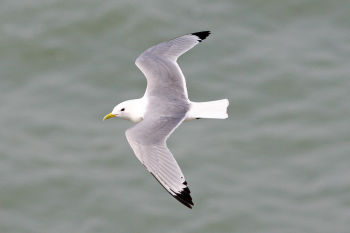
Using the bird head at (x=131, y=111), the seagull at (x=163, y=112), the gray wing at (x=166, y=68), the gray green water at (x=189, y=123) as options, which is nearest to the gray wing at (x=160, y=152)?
the seagull at (x=163, y=112)

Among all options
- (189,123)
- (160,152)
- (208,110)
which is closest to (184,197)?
(160,152)

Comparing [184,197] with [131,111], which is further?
[131,111]

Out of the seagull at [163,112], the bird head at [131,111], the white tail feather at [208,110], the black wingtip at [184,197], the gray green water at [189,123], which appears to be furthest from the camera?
the gray green water at [189,123]

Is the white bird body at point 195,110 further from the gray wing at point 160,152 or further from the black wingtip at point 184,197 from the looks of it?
the black wingtip at point 184,197

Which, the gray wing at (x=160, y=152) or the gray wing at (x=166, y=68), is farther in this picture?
the gray wing at (x=166, y=68)

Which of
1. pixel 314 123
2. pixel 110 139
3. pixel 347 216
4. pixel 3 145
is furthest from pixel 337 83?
pixel 3 145

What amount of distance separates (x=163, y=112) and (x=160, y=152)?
625mm

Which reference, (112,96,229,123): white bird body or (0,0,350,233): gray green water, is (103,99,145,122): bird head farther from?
(0,0,350,233): gray green water

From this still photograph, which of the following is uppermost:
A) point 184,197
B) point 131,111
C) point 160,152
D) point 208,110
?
point 131,111

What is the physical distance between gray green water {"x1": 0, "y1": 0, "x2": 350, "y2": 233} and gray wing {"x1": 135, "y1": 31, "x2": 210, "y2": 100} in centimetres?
126

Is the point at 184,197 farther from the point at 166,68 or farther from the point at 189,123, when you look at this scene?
the point at 189,123

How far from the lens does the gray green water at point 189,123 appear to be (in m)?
8.48

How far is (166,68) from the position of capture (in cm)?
790

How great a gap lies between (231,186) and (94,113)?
1791 millimetres
